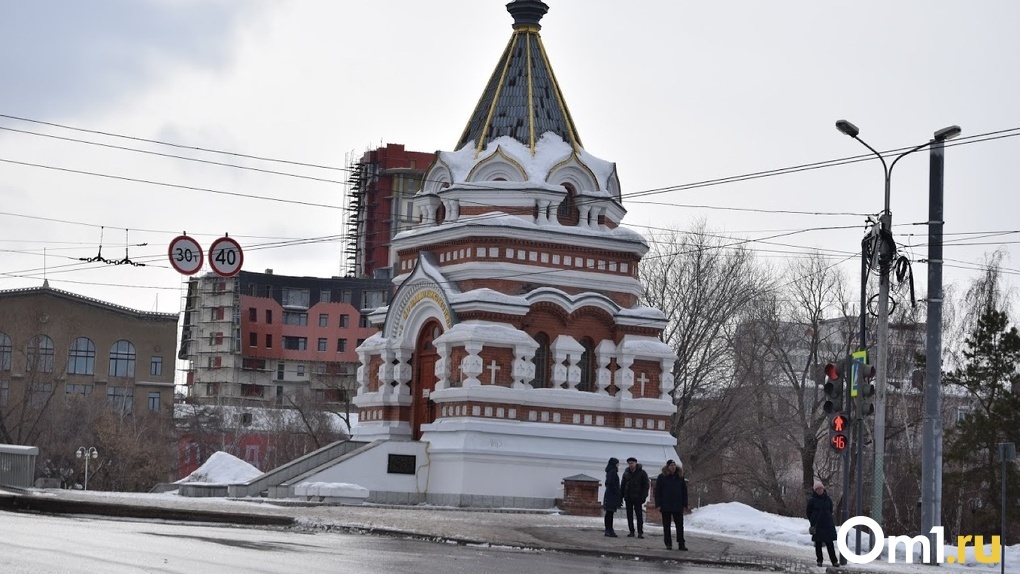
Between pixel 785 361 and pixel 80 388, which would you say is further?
pixel 80 388

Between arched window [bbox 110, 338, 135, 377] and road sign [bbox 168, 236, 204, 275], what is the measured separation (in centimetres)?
6231

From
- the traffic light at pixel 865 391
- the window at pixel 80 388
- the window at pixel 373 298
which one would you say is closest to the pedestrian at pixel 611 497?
the traffic light at pixel 865 391

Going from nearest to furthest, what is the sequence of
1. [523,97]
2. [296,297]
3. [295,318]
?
[523,97], [295,318], [296,297]

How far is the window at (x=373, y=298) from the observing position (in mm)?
123375

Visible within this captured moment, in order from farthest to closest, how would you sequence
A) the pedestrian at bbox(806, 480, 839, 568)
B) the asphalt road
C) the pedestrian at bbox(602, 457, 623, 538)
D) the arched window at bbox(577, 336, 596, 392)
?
the arched window at bbox(577, 336, 596, 392) < the pedestrian at bbox(602, 457, 623, 538) < the pedestrian at bbox(806, 480, 839, 568) < the asphalt road

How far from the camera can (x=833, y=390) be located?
84.2 ft

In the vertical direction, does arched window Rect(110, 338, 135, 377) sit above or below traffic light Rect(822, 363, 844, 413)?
above

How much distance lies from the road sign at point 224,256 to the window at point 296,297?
309 feet

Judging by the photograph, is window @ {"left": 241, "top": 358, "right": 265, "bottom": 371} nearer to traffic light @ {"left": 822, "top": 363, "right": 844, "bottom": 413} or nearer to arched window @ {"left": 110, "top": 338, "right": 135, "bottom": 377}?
arched window @ {"left": 110, "top": 338, "right": 135, "bottom": 377}

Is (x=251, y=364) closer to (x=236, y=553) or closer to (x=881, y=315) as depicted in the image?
(x=881, y=315)

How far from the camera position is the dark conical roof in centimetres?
4150

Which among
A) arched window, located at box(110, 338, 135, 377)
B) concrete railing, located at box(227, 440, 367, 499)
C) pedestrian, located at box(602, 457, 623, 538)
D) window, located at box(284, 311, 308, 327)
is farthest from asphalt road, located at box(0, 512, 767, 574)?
window, located at box(284, 311, 308, 327)

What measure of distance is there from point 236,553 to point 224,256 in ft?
51.4

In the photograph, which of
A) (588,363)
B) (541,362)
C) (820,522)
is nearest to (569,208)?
(588,363)
